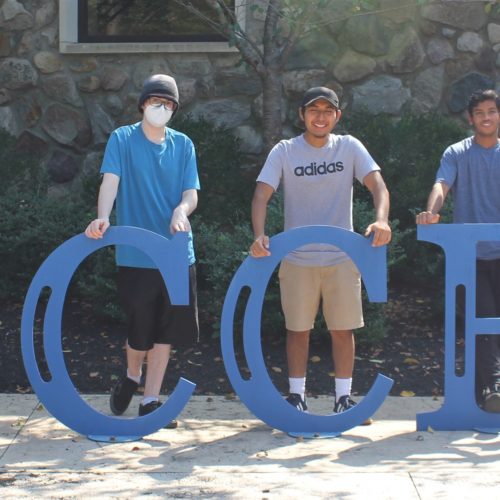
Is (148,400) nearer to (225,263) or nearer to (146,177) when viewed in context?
(146,177)

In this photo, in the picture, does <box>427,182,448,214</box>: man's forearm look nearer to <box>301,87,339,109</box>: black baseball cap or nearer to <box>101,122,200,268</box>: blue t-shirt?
<box>301,87,339,109</box>: black baseball cap

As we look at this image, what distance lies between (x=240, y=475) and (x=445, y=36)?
489cm

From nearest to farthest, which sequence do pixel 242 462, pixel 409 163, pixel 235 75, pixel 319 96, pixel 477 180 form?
pixel 242 462 → pixel 319 96 → pixel 477 180 → pixel 409 163 → pixel 235 75

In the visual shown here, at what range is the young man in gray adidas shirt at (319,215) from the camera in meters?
4.81

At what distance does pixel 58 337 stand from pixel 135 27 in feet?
14.2

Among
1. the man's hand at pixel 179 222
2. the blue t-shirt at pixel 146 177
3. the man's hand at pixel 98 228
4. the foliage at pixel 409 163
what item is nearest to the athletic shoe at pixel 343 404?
the blue t-shirt at pixel 146 177

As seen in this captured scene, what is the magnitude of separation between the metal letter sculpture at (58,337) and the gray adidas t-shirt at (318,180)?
578mm

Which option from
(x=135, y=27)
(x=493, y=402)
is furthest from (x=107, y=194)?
(x=135, y=27)

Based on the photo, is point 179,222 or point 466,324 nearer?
point 179,222

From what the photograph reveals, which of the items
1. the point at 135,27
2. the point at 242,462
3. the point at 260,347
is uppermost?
the point at 135,27

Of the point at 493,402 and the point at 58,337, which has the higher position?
the point at 58,337

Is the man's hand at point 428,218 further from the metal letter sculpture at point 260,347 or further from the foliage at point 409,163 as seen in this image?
the foliage at point 409,163

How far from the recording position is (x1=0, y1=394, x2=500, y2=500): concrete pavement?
4.12 m

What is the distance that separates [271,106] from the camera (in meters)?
7.09
